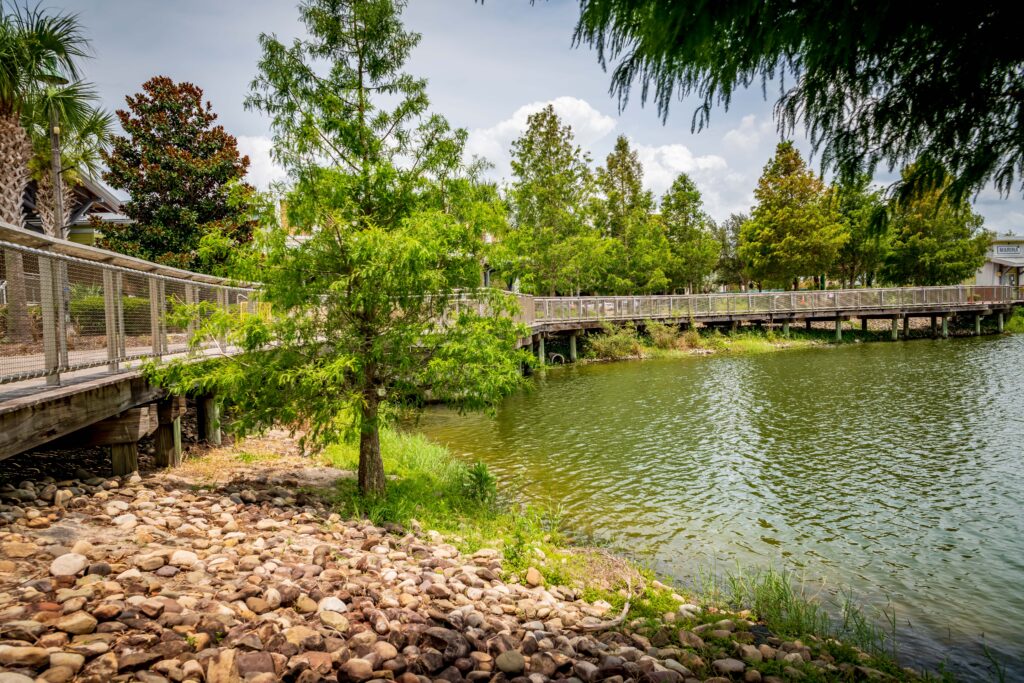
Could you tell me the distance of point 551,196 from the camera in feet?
112

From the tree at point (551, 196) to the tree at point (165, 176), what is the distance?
660 inches

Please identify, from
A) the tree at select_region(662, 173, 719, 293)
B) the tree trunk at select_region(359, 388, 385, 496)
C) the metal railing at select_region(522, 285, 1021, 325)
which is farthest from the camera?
→ the tree at select_region(662, 173, 719, 293)

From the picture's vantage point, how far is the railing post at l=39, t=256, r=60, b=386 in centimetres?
515

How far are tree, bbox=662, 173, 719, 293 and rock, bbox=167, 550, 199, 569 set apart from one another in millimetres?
44877

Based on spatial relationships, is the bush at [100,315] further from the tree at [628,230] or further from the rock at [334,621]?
the tree at [628,230]

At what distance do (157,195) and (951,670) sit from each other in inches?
996

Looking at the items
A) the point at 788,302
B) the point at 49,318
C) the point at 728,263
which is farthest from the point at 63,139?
the point at 728,263

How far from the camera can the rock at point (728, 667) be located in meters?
3.95

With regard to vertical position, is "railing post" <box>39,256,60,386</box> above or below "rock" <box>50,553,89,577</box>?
above

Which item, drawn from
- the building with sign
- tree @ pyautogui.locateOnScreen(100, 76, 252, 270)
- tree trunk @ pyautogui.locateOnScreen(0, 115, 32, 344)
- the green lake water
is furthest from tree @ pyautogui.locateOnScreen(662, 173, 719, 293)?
tree trunk @ pyautogui.locateOnScreen(0, 115, 32, 344)

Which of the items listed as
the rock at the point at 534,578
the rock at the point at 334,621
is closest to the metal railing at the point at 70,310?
the rock at the point at 334,621

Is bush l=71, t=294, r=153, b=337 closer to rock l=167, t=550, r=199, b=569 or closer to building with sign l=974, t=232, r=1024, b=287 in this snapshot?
rock l=167, t=550, r=199, b=569

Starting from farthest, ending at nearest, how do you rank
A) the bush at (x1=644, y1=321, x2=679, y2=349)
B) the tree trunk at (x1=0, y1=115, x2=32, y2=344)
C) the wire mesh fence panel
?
the bush at (x1=644, y1=321, x2=679, y2=349) → the tree trunk at (x1=0, y1=115, x2=32, y2=344) → the wire mesh fence panel

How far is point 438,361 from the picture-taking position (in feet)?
22.1
